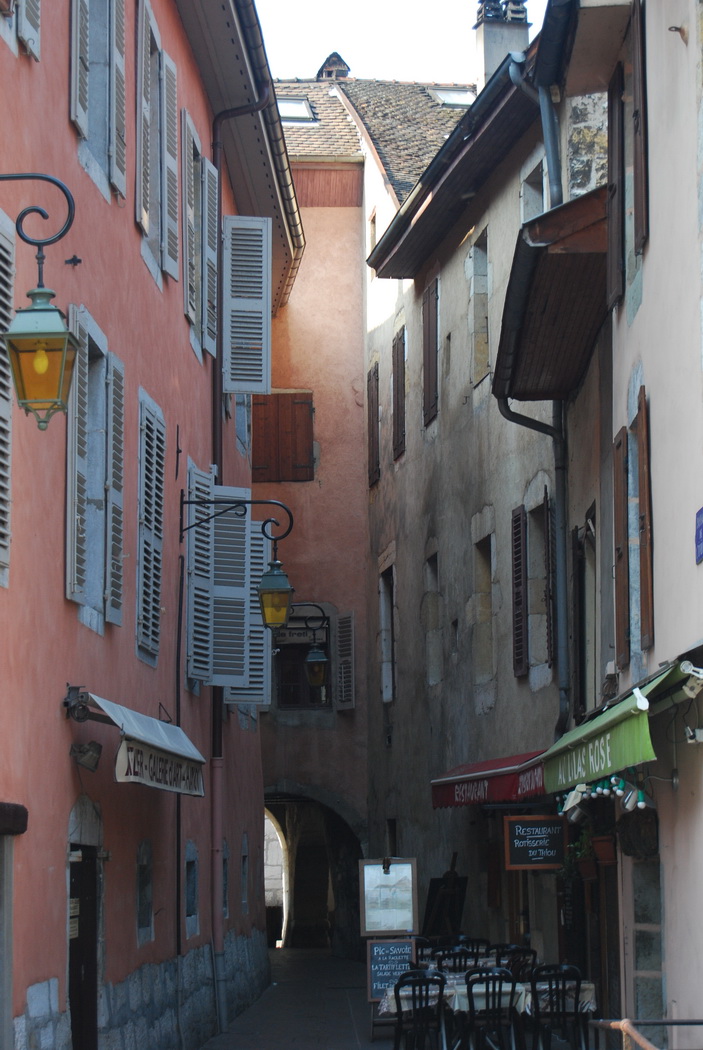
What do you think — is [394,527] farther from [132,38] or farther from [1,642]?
[1,642]

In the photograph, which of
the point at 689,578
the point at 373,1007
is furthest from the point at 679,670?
the point at 373,1007

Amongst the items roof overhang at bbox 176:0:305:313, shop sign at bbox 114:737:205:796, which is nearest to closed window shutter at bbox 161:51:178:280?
roof overhang at bbox 176:0:305:313

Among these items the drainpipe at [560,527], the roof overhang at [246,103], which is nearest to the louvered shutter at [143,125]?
the roof overhang at [246,103]

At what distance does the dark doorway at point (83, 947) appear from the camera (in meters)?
9.18

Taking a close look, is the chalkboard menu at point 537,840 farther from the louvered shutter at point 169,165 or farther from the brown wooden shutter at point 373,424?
the brown wooden shutter at point 373,424

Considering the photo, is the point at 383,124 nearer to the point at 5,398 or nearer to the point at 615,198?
the point at 615,198

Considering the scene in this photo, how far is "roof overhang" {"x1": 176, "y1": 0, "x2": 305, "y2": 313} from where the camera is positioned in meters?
13.6

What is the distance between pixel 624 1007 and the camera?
10.0 metres

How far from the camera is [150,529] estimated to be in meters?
11.4

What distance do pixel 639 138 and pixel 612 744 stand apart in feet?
11.4

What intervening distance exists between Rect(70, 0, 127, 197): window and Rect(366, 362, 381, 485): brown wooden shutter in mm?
12740

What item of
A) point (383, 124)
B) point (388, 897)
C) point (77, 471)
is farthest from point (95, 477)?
point (383, 124)

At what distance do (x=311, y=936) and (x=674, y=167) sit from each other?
83.6 feet

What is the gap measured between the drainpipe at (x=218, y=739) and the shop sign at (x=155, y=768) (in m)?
3.11
